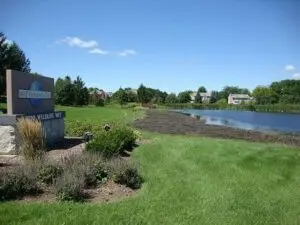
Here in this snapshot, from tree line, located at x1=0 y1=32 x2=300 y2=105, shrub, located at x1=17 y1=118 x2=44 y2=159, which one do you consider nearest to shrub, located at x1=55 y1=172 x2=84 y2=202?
shrub, located at x1=17 y1=118 x2=44 y2=159

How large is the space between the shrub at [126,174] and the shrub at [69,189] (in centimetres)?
121

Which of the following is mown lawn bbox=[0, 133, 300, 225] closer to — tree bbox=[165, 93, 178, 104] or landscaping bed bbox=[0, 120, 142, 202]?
landscaping bed bbox=[0, 120, 142, 202]

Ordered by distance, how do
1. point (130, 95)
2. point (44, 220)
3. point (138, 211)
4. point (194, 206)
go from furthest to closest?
point (130, 95) → point (194, 206) → point (138, 211) → point (44, 220)

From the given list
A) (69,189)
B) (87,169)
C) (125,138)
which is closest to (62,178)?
(69,189)

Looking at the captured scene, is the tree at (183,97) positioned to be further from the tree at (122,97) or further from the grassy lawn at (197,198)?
the grassy lawn at (197,198)

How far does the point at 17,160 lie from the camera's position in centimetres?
1072

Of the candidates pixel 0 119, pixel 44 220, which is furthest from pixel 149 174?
pixel 0 119

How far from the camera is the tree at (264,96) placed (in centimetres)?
14388

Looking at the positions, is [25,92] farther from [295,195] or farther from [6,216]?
[295,195]

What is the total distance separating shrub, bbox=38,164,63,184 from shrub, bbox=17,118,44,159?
4.42ft

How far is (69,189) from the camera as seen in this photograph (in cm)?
729

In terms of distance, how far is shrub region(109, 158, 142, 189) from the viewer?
28.3 feet

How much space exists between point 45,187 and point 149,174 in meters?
2.93

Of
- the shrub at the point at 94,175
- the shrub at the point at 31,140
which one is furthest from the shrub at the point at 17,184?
the shrub at the point at 31,140
